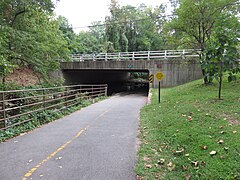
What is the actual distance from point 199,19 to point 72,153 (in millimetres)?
11436

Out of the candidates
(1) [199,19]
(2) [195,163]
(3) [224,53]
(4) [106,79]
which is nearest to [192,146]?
(2) [195,163]

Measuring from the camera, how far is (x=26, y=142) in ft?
15.6

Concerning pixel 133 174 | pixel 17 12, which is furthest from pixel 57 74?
pixel 133 174

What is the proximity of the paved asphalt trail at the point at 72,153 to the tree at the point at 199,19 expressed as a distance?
25.6ft

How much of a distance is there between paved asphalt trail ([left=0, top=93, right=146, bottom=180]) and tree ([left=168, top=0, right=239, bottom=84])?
782 cm

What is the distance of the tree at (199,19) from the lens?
11.3 metres

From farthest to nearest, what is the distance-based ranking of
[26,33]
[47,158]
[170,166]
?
1. [26,33]
2. [47,158]
3. [170,166]

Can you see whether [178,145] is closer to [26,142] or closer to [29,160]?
[29,160]

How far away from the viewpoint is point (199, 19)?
11.8 meters

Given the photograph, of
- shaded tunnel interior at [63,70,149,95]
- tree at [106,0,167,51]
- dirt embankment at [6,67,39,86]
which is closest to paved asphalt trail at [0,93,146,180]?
dirt embankment at [6,67,39,86]

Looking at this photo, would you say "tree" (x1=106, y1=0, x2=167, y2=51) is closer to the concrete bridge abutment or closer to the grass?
the concrete bridge abutment

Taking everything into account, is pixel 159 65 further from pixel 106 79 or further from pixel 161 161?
pixel 161 161

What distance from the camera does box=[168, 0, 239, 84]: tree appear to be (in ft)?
37.2

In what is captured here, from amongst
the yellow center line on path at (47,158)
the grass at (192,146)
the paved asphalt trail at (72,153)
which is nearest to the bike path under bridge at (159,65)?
the grass at (192,146)
